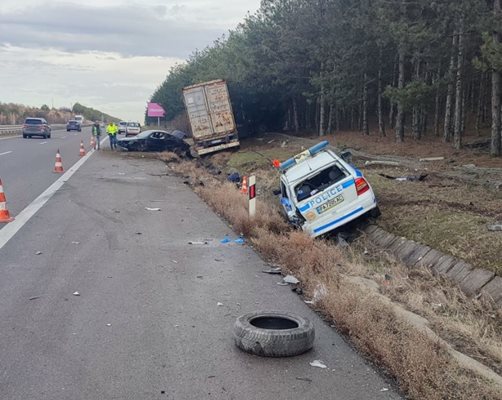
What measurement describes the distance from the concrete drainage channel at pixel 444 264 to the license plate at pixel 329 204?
1.06m

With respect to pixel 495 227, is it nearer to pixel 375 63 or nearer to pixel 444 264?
pixel 444 264

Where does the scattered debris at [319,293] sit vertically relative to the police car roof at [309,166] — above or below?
below

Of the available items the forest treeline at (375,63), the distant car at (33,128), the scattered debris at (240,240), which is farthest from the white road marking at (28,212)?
Result: the distant car at (33,128)

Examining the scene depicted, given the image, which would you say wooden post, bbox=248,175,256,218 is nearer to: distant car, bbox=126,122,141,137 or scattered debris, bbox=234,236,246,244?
scattered debris, bbox=234,236,246,244

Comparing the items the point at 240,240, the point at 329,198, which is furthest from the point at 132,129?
the point at 240,240

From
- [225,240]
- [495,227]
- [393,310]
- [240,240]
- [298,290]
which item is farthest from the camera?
[240,240]

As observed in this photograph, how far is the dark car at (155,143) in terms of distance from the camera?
35.4 meters

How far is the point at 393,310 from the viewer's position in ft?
22.0

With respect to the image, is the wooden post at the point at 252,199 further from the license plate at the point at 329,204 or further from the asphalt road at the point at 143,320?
the license plate at the point at 329,204

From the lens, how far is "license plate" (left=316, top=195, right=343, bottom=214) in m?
12.2

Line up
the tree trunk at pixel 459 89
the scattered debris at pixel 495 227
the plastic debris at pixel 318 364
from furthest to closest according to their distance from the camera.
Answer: the tree trunk at pixel 459 89 → the scattered debris at pixel 495 227 → the plastic debris at pixel 318 364

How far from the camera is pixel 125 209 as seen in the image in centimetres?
1401

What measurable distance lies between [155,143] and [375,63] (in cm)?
1332

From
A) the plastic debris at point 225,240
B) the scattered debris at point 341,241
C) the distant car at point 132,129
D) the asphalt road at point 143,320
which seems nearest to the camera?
the asphalt road at point 143,320
